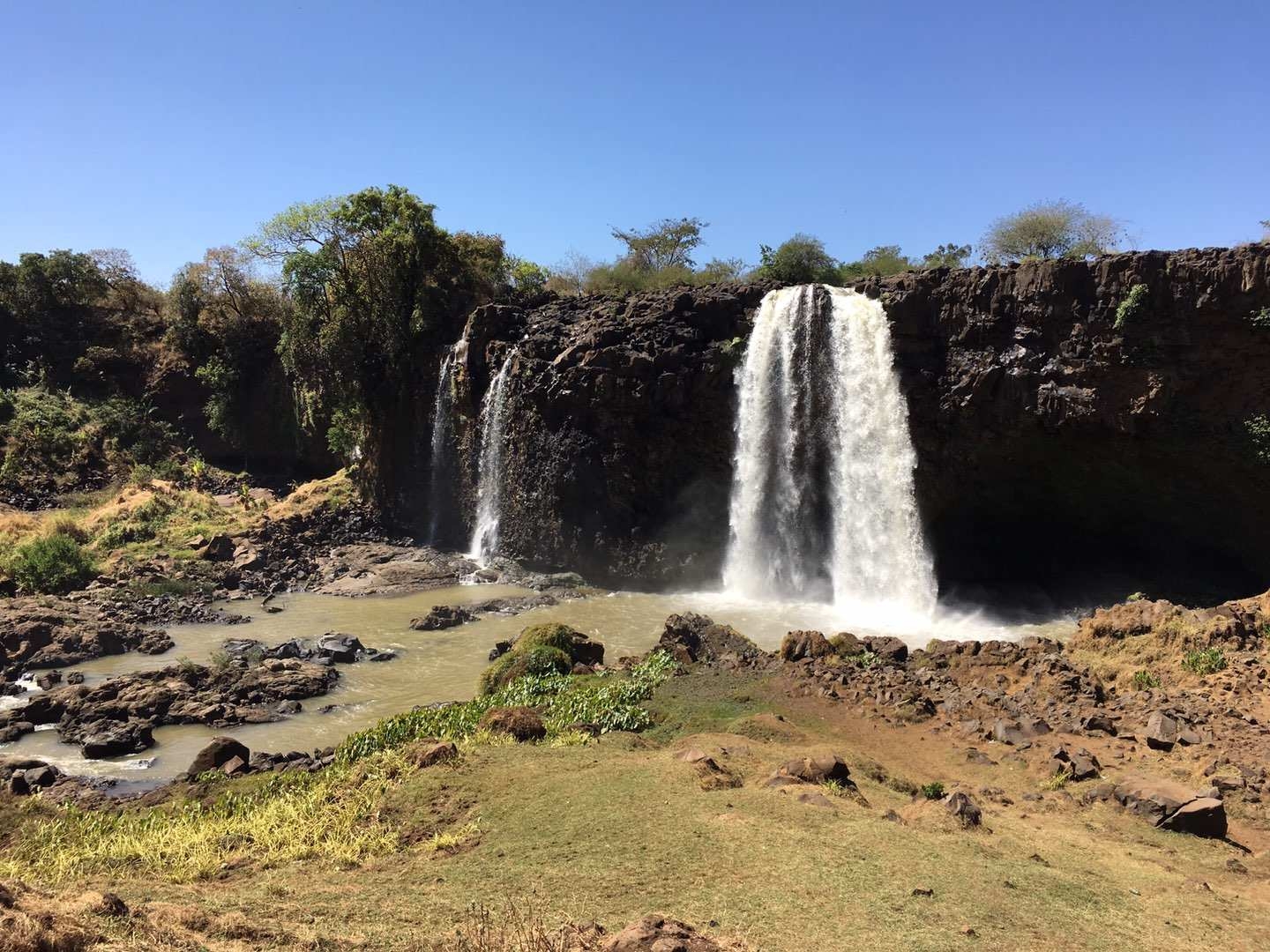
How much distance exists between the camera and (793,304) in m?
24.8

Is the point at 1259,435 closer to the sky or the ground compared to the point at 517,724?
closer to the sky

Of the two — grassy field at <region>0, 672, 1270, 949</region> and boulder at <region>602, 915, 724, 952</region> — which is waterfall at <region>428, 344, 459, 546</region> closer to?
grassy field at <region>0, 672, 1270, 949</region>

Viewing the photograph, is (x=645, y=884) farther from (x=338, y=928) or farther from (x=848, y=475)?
(x=848, y=475)

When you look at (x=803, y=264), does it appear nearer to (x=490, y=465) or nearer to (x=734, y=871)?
(x=490, y=465)

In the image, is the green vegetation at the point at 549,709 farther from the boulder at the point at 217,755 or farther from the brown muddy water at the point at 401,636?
the brown muddy water at the point at 401,636

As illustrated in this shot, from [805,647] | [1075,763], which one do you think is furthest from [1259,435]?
[1075,763]

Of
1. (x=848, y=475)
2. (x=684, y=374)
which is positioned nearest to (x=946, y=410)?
(x=848, y=475)

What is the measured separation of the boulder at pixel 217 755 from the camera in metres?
10.8

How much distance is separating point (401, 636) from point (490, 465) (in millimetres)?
10774

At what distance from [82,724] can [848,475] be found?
64.8ft

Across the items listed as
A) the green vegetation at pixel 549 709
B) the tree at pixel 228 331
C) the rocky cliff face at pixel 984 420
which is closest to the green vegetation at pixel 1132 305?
the rocky cliff face at pixel 984 420

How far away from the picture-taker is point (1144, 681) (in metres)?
12.5

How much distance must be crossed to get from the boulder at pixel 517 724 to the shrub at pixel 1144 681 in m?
9.44

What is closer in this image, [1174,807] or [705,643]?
[1174,807]
